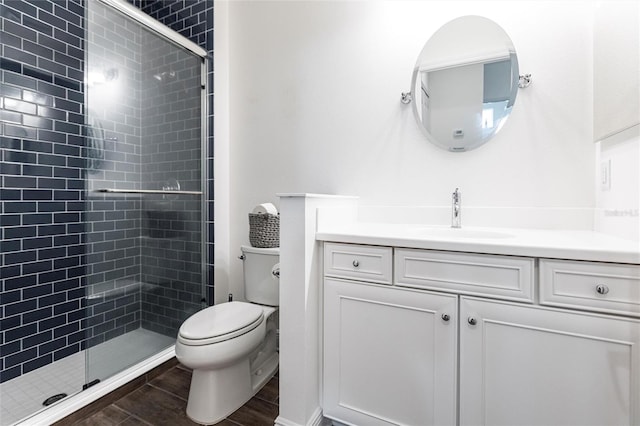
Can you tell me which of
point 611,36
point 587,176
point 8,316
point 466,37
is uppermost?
point 466,37

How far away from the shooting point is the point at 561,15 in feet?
4.32

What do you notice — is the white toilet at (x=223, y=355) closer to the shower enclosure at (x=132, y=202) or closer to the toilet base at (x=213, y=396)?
the toilet base at (x=213, y=396)

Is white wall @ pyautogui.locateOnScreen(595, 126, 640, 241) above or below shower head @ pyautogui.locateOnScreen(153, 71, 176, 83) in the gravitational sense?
below

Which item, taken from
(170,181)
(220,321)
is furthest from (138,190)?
(220,321)

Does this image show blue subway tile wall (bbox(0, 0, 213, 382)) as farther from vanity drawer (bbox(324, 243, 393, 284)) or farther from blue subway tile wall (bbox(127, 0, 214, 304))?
vanity drawer (bbox(324, 243, 393, 284))

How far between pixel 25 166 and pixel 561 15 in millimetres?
2791

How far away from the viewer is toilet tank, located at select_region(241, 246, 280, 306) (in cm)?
175

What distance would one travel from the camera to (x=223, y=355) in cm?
133

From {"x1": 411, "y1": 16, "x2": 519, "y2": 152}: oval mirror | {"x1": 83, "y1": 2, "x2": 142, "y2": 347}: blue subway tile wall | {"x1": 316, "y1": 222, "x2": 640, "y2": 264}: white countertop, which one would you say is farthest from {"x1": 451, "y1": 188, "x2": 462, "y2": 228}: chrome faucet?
{"x1": 83, "y1": 2, "x2": 142, "y2": 347}: blue subway tile wall

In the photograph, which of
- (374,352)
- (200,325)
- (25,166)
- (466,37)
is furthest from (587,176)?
(25,166)

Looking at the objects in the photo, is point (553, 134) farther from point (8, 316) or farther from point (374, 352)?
point (8, 316)

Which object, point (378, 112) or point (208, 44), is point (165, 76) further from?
point (378, 112)

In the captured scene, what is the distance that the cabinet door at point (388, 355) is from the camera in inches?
41.4

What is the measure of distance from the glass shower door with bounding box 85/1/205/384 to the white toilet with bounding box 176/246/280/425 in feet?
1.87
